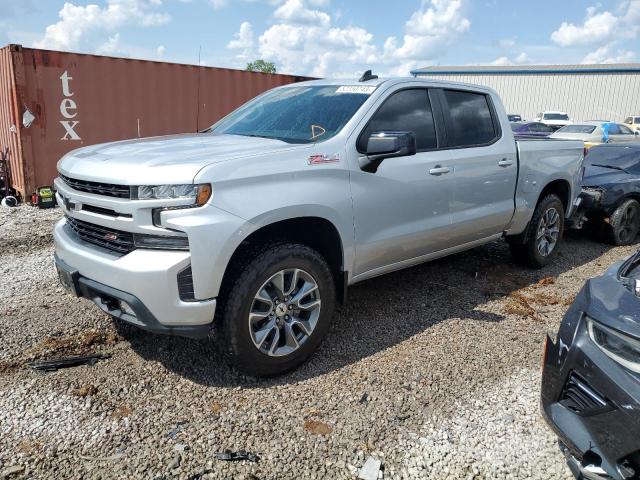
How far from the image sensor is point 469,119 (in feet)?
15.0

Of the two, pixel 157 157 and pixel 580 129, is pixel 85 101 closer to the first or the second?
pixel 157 157

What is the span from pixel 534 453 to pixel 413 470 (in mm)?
656

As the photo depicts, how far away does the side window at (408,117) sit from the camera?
3709 millimetres

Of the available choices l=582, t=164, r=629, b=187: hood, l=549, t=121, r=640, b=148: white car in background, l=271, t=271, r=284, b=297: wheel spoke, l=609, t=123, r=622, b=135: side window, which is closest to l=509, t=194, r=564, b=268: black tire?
l=582, t=164, r=629, b=187: hood

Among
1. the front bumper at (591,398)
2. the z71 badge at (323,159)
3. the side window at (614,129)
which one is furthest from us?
the side window at (614,129)

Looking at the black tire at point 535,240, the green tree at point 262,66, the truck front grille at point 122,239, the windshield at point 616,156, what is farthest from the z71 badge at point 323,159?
the green tree at point 262,66

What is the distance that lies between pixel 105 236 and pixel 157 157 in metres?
0.55

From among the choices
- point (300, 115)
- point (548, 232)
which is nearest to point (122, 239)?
point (300, 115)

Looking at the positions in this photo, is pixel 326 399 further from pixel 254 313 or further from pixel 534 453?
pixel 534 453

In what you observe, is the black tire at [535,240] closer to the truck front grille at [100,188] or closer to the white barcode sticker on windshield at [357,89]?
the white barcode sticker on windshield at [357,89]

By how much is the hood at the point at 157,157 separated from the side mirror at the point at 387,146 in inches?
18.5

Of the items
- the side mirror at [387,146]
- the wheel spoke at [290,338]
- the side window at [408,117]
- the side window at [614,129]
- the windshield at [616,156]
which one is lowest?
the wheel spoke at [290,338]

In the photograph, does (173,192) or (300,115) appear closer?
(173,192)

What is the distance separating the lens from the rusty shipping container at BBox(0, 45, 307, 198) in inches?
345
